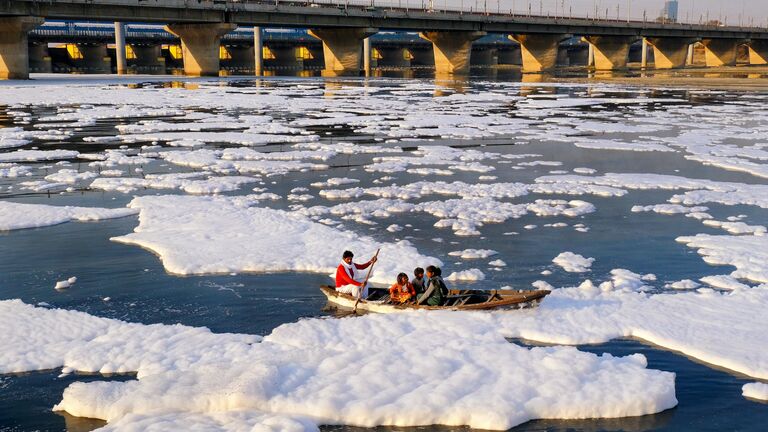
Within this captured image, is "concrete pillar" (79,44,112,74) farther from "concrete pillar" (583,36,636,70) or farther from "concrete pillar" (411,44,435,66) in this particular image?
"concrete pillar" (583,36,636,70)

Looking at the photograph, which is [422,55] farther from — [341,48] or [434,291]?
[434,291]

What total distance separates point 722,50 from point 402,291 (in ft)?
505

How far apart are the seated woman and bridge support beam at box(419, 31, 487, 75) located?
102 meters

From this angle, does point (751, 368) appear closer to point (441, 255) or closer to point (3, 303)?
point (441, 255)

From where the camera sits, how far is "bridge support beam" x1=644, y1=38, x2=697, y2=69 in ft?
458

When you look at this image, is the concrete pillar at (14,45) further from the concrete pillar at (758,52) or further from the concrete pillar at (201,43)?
the concrete pillar at (758,52)

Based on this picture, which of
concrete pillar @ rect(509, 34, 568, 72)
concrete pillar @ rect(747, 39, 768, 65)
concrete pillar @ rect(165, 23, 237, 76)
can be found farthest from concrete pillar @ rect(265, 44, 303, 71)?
concrete pillar @ rect(747, 39, 768, 65)

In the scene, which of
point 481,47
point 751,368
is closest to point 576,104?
point 751,368

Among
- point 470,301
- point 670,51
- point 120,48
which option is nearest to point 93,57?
point 120,48

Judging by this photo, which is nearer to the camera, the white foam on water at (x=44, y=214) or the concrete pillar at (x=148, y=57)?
the white foam on water at (x=44, y=214)

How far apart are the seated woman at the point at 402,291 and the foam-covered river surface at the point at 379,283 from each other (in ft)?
1.05

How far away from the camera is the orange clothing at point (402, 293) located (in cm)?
1227

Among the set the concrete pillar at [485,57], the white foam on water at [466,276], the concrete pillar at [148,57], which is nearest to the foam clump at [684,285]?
the white foam on water at [466,276]

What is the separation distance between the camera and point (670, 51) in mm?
141250
